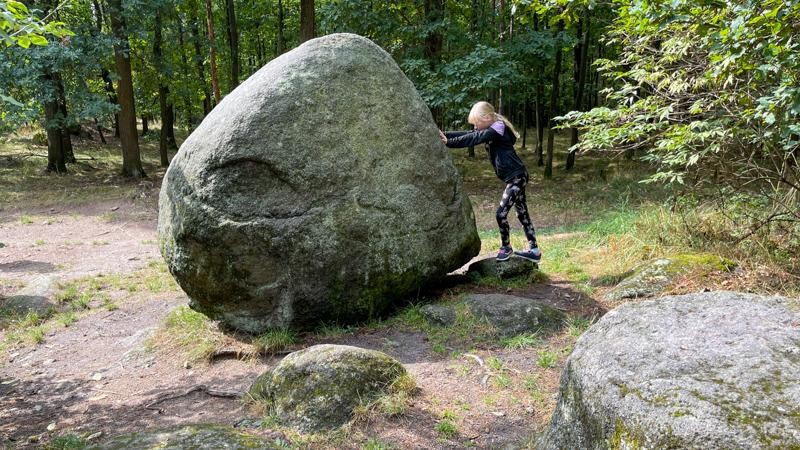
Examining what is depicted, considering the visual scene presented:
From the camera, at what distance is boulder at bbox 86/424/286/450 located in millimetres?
3537

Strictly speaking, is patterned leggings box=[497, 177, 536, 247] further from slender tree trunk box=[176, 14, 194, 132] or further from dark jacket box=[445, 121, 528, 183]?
slender tree trunk box=[176, 14, 194, 132]

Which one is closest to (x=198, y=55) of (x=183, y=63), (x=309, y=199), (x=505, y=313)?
(x=183, y=63)

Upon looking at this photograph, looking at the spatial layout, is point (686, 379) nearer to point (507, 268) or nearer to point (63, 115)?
point (507, 268)

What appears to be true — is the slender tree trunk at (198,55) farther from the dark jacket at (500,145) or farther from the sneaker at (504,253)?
the sneaker at (504,253)

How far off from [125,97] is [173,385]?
15517 mm

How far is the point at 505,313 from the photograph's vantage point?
5.70 m

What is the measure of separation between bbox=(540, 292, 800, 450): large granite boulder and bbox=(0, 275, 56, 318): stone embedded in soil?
792cm

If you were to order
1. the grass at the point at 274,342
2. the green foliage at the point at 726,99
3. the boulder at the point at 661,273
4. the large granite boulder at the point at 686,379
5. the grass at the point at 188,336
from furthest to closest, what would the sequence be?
1. the boulder at the point at 661,273
2. the grass at the point at 188,336
3. the grass at the point at 274,342
4. the green foliage at the point at 726,99
5. the large granite boulder at the point at 686,379

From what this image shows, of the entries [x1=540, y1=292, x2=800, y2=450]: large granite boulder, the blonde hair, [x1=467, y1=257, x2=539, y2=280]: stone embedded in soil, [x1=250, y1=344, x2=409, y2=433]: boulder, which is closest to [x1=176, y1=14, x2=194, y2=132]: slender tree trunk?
the blonde hair

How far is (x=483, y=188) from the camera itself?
17078 mm

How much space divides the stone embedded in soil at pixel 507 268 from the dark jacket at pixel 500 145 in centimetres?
108

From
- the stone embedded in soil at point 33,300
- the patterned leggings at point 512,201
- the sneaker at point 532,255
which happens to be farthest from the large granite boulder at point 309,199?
the stone embedded in soil at point 33,300

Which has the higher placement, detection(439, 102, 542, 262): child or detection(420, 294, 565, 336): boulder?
detection(439, 102, 542, 262): child

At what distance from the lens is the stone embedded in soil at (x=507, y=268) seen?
6.97m
